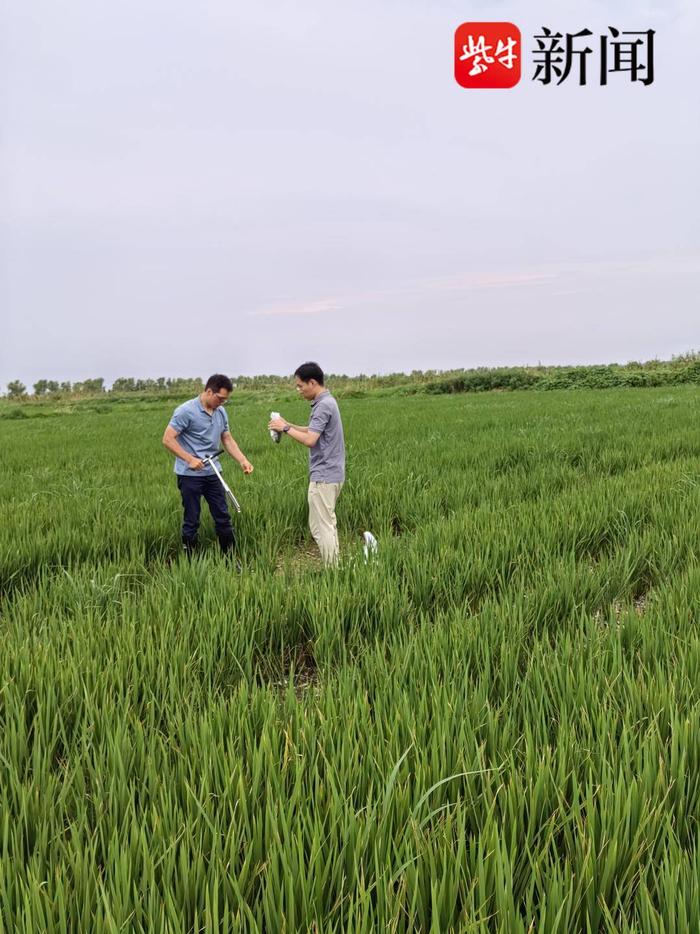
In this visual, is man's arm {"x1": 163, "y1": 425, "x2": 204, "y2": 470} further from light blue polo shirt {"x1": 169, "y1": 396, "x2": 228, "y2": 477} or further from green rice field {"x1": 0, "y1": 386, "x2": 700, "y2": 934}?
green rice field {"x1": 0, "y1": 386, "x2": 700, "y2": 934}

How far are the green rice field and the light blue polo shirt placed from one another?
889mm

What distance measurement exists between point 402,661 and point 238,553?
2.66 metres

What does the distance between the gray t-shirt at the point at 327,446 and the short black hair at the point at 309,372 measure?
0.18m

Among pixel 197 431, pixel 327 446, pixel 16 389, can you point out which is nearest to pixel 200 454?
pixel 197 431

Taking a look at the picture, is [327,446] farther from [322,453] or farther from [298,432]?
[298,432]

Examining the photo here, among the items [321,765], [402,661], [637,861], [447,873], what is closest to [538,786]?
[637,861]

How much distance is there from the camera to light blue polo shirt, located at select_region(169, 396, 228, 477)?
438 cm

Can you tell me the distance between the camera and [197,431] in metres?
4.50

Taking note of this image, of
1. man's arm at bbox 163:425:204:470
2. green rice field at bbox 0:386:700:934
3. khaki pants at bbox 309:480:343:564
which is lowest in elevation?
green rice field at bbox 0:386:700:934

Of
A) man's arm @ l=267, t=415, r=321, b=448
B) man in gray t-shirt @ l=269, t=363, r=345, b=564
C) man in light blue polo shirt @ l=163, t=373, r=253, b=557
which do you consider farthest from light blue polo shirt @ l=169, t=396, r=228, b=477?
man in gray t-shirt @ l=269, t=363, r=345, b=564

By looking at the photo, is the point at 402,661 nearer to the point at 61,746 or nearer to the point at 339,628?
the point at 339,628

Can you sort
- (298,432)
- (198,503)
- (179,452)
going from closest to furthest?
(298,432) → (179,452) → (198,503)

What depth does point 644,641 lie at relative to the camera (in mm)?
2100

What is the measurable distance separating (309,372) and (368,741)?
3.05 metres
